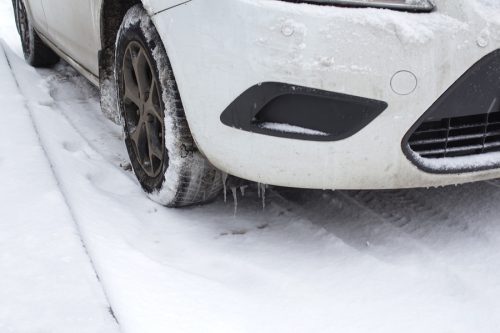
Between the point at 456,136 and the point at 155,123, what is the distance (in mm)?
1250

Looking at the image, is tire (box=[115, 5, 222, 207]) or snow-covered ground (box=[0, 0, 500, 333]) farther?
tire (box=[115, 5, 222, 207])

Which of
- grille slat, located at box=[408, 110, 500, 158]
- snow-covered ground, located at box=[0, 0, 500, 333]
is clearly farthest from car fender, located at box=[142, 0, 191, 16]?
grille slat, located at box=[408, 110, 500, 158]

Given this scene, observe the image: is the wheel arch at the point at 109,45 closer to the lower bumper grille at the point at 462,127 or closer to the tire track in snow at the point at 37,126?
the tire track in snow at the point at 37,126

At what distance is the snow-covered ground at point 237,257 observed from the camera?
6.34ft

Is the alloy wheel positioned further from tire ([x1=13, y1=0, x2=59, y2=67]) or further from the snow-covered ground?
tire ([x1=13, y1=0, x2=59, y2=67])

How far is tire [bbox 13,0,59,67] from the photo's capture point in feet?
16.5

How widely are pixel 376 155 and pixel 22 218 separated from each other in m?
1.39

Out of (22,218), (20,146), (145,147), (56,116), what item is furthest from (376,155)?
(56,116)

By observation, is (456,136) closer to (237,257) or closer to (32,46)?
(237,257)

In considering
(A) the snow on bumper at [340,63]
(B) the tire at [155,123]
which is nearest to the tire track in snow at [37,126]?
(B) the tire at [155,123]

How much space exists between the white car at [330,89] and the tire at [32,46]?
9.48 ft

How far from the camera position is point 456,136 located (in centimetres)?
215

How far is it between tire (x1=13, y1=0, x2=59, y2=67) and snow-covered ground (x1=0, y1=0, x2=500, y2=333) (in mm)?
2114

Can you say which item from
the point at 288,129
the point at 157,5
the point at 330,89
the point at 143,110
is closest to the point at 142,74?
A: the point at 143,110
